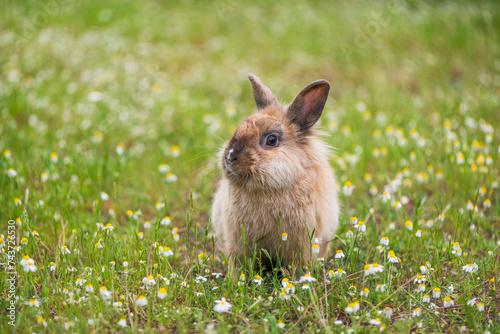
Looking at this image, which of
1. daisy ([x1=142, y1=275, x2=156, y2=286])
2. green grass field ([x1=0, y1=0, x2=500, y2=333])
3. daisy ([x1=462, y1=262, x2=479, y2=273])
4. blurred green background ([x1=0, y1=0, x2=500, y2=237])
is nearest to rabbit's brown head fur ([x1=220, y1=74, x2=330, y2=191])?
green grass field ([x1=0, y1=0, x2=500, y2=333])

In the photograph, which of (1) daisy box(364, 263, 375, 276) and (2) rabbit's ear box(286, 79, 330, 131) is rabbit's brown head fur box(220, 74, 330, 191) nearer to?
(2) rabbit's ear box(286, 79, 330, 131)

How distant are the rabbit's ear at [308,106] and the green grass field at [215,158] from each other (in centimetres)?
71

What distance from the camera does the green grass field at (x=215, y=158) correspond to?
328cm

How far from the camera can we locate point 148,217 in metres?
4.86

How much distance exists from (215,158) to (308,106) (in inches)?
54.5

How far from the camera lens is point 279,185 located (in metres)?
3.57

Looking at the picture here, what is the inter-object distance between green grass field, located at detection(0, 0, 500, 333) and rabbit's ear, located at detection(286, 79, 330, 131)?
710 mm

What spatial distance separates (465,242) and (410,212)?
3.05 ft

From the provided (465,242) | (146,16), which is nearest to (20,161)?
(465,242)

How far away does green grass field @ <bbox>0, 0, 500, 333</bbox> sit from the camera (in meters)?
3.28

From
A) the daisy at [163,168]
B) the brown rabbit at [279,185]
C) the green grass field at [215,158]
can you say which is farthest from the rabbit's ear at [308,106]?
the daisy at [163,168]

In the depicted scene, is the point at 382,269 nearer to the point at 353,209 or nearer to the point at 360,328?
the point at 360,328

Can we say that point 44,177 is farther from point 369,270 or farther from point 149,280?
point 369,270

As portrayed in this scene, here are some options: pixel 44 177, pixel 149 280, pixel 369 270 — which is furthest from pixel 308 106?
pixel 44 177
